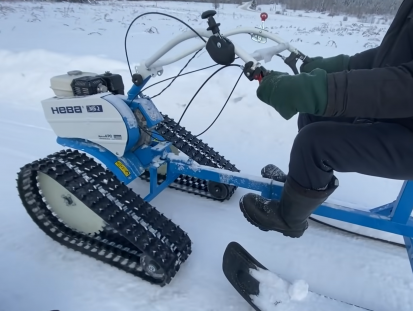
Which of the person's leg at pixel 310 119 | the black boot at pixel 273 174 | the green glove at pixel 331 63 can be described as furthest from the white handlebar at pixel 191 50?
the black boot at pixel 273 174

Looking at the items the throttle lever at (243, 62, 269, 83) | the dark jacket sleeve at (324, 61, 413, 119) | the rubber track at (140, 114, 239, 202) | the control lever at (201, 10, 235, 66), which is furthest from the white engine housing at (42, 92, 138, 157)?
the dark jacket sleeve at (324, 61, 413, 119)

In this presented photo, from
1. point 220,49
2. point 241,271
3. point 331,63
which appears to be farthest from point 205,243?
point 331,63

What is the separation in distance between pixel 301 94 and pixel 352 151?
1.25 feet

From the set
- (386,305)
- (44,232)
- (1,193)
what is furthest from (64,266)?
(386,305)

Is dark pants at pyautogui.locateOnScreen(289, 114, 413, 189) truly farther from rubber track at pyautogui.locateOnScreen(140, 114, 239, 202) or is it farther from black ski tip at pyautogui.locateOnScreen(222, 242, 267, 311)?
rubber track at pyautogui.locateOnScreen(140, 114, 239, 202)

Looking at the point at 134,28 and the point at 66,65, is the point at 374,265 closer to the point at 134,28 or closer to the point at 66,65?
the point at 66,65

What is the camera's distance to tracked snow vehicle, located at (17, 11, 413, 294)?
6.37ft

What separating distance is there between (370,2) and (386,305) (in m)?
14.3

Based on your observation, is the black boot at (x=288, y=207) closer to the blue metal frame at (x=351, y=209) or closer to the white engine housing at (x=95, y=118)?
the blue metal frame at (x=351, y=209)

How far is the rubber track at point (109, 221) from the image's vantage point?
1.96 meters

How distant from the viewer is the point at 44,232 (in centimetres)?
227

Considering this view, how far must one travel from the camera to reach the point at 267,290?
1865 mm

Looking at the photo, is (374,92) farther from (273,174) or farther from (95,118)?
(95,118)

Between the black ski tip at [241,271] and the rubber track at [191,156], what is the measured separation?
0.79m
